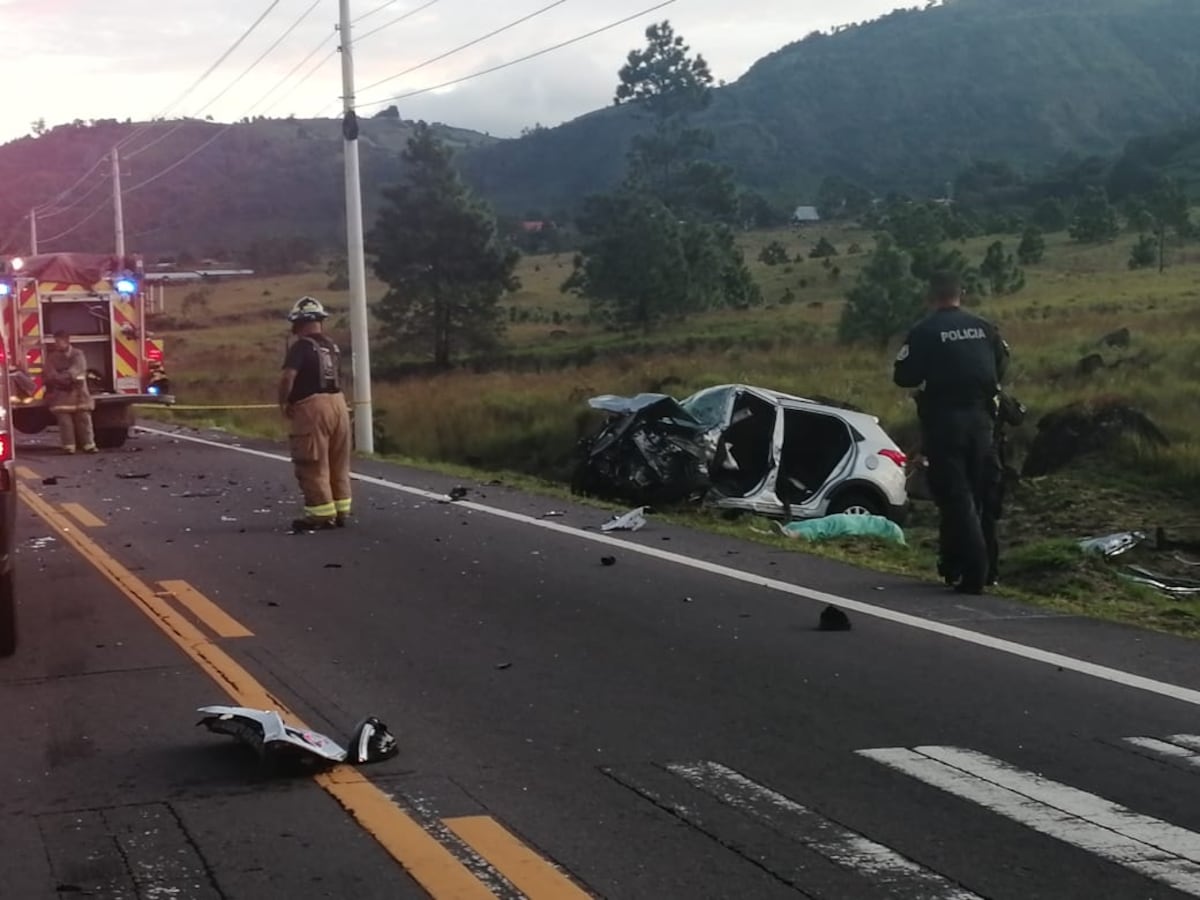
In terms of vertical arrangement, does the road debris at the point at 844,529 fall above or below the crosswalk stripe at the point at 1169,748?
below

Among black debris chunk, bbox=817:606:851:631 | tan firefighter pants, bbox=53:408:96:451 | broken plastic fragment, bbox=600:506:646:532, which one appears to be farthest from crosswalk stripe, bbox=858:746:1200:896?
tan firefighter pants, bbox=53:408:96:451

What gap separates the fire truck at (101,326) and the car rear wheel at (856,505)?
1226 cm

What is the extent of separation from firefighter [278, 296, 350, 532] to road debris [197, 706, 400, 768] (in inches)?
278

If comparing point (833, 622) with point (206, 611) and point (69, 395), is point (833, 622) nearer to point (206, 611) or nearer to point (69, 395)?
point (206, 611)

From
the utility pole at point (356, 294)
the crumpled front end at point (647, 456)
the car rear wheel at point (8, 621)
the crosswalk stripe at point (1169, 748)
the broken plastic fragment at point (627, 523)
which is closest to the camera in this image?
the crosswalk stripe at point (1169, 748)

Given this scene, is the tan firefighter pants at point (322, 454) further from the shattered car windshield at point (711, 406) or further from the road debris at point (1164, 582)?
the road debris at point (1164, 582)

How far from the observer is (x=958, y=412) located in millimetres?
10219

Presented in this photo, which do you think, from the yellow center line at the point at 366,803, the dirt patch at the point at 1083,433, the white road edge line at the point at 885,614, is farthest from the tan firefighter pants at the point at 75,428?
the yellow center line at the point at 366,803

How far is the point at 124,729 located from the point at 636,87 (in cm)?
9145

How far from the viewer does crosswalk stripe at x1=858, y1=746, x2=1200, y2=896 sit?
5.11m

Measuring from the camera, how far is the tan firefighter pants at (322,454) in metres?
13.7

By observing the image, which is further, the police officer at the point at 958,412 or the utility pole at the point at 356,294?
the utility pole at the point at 356,294

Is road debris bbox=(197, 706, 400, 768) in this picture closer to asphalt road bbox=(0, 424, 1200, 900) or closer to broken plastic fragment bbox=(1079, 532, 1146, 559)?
asphalt road bbox=(0, 424, 1200, 900)

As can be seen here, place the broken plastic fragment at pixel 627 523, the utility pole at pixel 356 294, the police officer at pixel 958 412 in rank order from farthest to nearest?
the utility pole at pixel 356 294 → the broken plastic fragment at pixel 627 523 → the police officer at pixel 958 412
